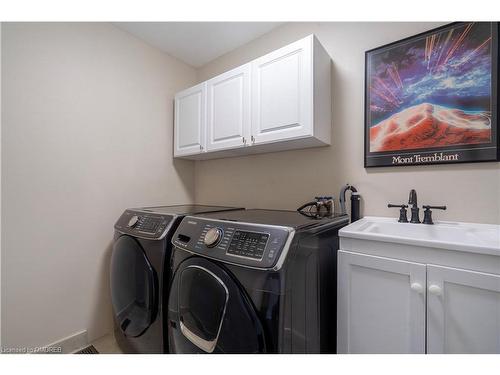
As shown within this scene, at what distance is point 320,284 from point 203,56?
239 centimetres

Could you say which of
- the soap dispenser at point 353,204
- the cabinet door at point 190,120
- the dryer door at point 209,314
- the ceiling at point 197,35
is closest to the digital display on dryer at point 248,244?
the dryer door at point 209,314

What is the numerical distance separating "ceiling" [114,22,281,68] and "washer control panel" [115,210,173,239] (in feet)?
5.17

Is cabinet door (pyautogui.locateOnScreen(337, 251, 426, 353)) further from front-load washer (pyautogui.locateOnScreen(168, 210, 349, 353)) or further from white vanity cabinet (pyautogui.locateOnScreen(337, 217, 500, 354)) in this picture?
front-load washer (pyautogui.locateOnScreen(168, 210, 349, 353))

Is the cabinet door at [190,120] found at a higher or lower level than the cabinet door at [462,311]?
higher

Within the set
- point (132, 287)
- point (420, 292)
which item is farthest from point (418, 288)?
point (132, 287)

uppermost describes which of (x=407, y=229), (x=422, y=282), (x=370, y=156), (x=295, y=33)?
(x=295, y=33)

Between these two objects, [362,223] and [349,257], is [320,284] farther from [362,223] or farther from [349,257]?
[362,223]

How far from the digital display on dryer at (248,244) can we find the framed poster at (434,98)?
1021 millimetres

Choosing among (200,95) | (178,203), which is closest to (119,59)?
(200,95)

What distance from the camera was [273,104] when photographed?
1592 mm

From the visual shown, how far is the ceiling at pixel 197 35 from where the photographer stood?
6.34ft

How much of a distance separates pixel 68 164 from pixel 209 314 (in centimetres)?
150

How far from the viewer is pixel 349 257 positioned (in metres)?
1.12

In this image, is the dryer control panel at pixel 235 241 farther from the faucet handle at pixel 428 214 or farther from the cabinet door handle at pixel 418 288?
the faucet handle at pixel 428 214
